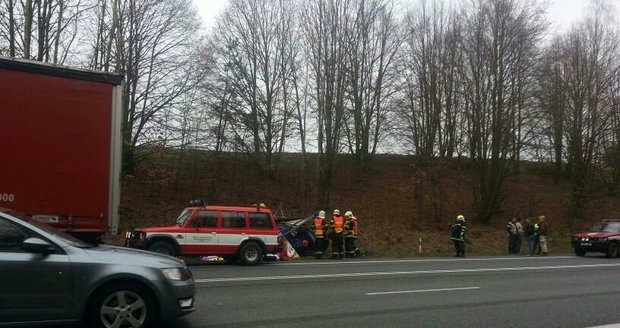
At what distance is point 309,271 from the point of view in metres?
14.9

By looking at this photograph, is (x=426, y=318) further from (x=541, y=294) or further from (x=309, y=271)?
(x=309, y=271)

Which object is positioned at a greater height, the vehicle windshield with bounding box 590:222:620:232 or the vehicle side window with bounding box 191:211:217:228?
the vehicle side window with bounding box 191:211:217:228

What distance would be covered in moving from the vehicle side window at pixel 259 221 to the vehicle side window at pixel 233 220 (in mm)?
265

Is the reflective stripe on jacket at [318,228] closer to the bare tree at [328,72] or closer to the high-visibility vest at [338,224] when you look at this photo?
the high-visibility vest at [338,224]

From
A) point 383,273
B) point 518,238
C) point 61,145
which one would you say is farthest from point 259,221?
point 518,238

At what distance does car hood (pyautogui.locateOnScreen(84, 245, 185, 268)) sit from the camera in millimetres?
6512

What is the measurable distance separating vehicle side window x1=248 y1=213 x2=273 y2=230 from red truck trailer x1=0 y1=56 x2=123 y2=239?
6593mm

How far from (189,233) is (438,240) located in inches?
597

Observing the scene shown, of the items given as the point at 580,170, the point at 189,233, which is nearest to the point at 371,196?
the point at 580,170

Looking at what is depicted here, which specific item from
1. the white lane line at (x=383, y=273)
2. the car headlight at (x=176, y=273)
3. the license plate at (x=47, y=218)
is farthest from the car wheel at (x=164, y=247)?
the car headlight at (x=176, y=273)

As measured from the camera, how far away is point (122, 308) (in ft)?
21.3

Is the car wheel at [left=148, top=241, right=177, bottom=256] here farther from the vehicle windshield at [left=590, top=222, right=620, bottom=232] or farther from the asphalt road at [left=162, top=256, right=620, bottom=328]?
the vehicle windshield at [left=590, top=222, right=620, bottom=232]

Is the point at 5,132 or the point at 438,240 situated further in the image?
the point at 438,240

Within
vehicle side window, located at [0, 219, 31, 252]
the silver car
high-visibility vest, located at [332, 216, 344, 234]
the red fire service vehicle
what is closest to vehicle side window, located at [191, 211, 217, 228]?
the red fire service vehicle
